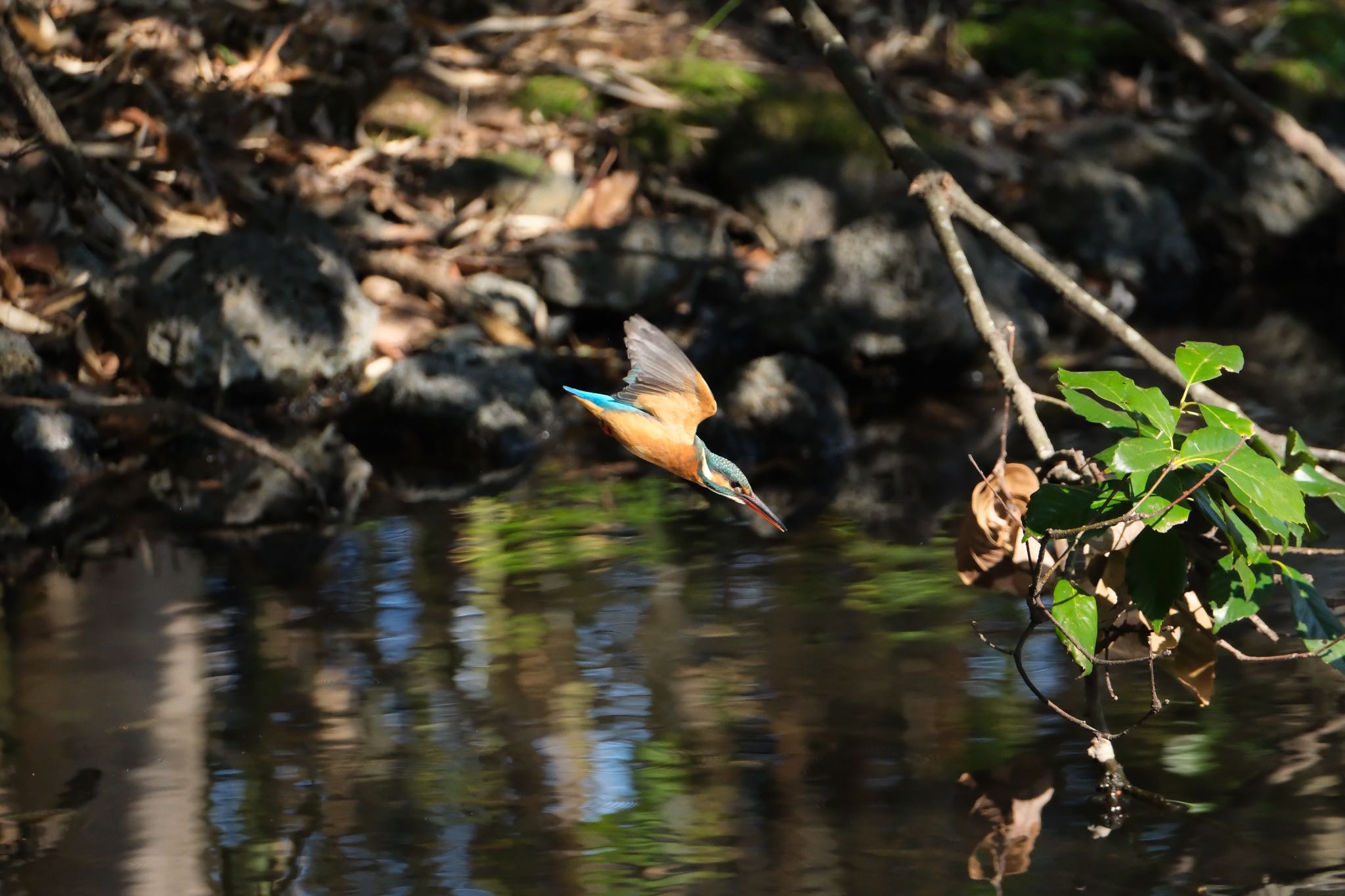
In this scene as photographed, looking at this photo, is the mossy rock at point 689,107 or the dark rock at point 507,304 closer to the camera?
the dark rock at point 507,304

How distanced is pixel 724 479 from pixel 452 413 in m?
3.59

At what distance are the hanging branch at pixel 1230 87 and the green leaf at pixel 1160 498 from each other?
208cm

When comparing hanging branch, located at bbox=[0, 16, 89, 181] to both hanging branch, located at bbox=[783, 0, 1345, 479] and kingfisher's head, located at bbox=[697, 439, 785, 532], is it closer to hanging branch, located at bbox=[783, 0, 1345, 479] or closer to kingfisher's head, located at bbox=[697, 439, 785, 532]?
hanging branch, located at bbox=[783, 0, 1345, 479]

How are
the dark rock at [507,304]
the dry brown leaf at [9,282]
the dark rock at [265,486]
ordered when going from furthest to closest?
the dark rock at [507,304] → the dry brown leaf at [9,282] → the dark rock at [265,486]

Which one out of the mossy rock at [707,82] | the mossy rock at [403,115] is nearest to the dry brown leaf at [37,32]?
the mossy rock at [403,115]

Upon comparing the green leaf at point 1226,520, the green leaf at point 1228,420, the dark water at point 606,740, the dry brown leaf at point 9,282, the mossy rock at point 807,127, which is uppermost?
the mossy rock at point 807,127

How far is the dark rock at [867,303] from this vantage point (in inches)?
249

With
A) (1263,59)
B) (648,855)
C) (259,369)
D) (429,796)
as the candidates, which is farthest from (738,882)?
(1263,59)

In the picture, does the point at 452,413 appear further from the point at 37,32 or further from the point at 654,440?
the point at 654,440

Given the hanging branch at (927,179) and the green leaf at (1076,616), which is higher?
the hanging branch at (927,179)

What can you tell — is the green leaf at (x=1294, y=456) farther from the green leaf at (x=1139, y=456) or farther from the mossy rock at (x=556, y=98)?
the mossy rock at (x=556, y=98)

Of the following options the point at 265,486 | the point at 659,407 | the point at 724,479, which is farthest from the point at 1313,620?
the point at 265,486

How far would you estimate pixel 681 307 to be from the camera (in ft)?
22.5

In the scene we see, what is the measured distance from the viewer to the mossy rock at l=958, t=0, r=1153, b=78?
9945 millimetres
